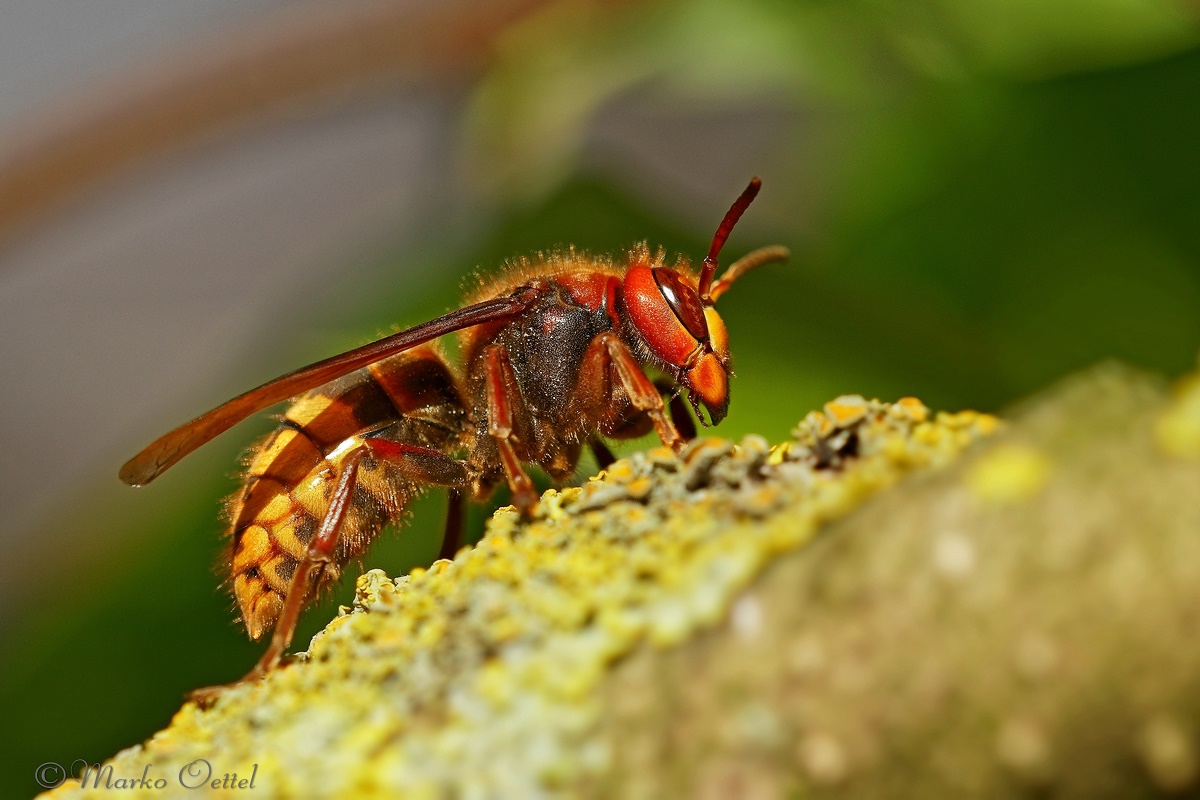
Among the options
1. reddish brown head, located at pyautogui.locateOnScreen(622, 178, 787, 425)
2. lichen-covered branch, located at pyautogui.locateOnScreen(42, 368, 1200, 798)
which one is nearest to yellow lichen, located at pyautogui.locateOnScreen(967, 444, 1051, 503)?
lichen-covered branch, located at pyautogui.locateOnScreen(42, 368, 1200, 798)

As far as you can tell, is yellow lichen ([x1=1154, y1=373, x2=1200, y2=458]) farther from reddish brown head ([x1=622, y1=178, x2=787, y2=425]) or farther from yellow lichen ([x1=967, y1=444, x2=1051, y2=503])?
reddish brown head ([x1=622, y1=178, x2=787, y2=425])

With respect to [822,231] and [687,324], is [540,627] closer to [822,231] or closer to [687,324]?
[687,324]

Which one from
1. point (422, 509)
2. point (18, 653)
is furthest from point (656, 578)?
point (18, 653)

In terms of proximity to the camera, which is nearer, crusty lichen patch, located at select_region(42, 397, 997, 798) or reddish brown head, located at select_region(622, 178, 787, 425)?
crusty lichen patch, located at select_region(42, 397, 997, 798)

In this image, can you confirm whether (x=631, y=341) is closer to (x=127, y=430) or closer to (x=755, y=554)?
(x=755, y=554)

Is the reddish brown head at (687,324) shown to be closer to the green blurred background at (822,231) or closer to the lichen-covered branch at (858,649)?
the green blurred background at (822,231)

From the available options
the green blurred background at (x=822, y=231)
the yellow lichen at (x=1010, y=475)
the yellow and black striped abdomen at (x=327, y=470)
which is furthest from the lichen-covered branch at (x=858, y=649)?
the green blurred background at (x=822, y=231)
